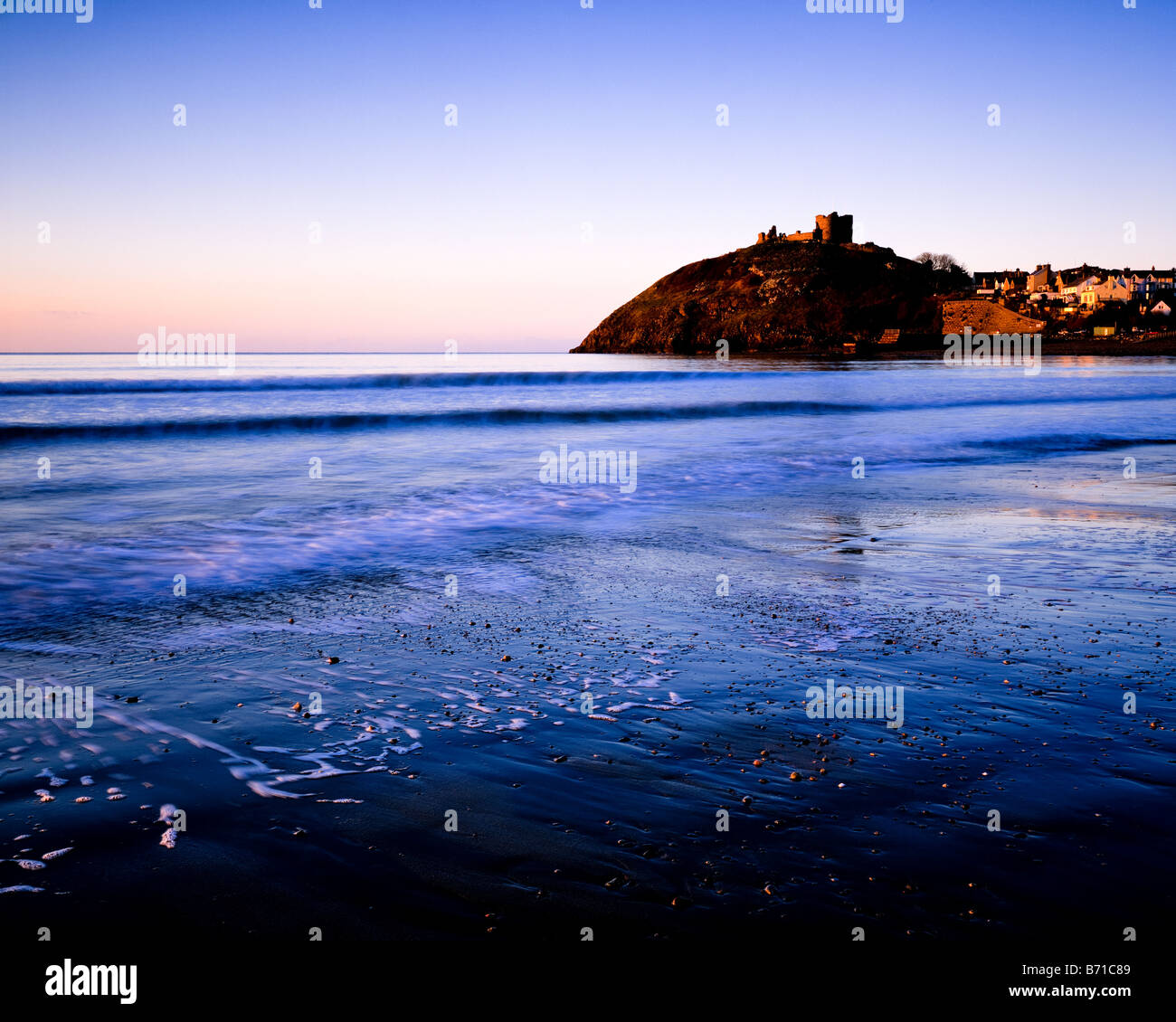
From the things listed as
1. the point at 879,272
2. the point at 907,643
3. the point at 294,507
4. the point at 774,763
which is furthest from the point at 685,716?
the point at 879,272

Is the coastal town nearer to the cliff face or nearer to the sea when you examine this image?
the cliff face

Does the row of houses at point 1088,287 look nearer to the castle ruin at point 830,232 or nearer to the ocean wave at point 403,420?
the castle ruin at point 830,232

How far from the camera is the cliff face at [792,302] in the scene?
145500mm

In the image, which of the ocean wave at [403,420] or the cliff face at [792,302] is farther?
the cliff face at [792,302]

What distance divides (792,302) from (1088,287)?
47810 mm

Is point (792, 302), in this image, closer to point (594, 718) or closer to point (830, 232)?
point (830, 232)

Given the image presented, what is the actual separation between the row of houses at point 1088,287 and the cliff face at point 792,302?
51.5 feet

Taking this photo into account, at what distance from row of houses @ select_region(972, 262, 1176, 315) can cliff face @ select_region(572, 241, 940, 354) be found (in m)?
15.7

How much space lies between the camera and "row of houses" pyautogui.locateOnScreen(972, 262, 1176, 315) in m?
132

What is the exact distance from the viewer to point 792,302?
155875 millimetres

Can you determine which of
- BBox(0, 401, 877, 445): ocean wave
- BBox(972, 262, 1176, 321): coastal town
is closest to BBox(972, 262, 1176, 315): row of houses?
BBox(972, 262, 1176, 321): coastal town

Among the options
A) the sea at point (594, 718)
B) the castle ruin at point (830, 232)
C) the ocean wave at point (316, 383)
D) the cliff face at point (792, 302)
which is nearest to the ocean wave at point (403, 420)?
the sea at point (594, 718)
